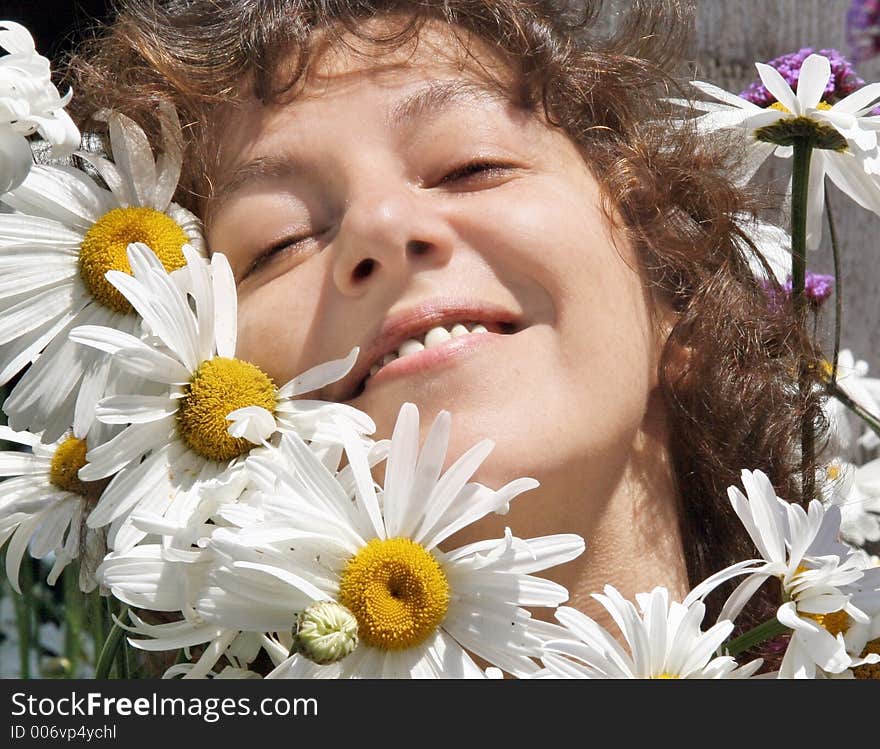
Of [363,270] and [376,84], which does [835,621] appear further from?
[376,84]

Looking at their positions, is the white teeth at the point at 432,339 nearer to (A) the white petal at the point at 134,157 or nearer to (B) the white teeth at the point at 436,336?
(B) the white teeth at the point at 436,336

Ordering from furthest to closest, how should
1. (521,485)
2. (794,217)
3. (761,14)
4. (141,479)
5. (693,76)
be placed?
(761,14), (693,76), (794,217), (141,479), (521,485)

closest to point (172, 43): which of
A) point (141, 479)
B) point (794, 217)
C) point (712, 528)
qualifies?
point (141, 479)

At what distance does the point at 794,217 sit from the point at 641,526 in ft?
1.12

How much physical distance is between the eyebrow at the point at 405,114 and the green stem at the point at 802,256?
0.31 meters

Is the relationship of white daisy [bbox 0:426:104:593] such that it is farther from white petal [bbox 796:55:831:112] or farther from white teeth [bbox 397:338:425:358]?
white petal [bbox 796:55:831:112]

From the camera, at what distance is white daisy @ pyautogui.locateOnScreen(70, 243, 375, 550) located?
99cm

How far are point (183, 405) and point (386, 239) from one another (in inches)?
9.3

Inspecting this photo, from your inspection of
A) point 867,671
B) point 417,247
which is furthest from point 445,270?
point 867,671

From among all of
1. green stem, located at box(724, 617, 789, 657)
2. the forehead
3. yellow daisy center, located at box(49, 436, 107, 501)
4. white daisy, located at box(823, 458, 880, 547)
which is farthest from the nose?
white daisy, located at box(823, 458, 880, 547)

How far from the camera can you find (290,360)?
110cm

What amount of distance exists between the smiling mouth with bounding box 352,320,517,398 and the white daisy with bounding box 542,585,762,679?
0.93 feet

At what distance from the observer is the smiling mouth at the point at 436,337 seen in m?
1.05

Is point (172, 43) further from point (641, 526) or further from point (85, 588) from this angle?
point (641, 526)
